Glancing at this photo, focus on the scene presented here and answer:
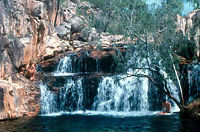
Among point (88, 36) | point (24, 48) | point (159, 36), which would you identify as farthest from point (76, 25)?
point (159, 36)

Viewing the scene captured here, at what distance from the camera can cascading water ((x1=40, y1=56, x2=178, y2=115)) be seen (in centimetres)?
2161

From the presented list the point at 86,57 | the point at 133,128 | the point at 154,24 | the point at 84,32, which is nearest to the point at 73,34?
the point at 84,32

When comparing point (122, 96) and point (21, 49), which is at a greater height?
point (21, 49)

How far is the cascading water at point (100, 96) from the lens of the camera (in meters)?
21.6

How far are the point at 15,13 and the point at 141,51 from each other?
11.6m

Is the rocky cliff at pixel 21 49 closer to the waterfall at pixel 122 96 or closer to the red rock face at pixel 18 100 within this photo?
the red rock face at pixel 18 100

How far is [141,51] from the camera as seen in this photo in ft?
58.0

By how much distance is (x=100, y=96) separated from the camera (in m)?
22.4

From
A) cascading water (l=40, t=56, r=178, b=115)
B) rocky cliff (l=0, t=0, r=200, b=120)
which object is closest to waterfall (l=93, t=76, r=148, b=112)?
cascading water (l=40, t=56, r=178, b=115)

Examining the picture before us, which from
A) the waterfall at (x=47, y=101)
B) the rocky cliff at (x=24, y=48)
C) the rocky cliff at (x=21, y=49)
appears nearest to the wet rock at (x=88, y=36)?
the rocky cliff at (x=24, y=48)

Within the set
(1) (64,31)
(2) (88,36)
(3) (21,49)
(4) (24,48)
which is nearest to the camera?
(3) (21,49)

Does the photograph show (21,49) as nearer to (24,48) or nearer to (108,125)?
(24,48)

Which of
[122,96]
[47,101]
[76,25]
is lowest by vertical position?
[47,101]

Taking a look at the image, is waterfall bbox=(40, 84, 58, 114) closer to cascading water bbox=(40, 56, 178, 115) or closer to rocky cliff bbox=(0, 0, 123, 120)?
cascading water bbox=(40, 56, 178, 115)
